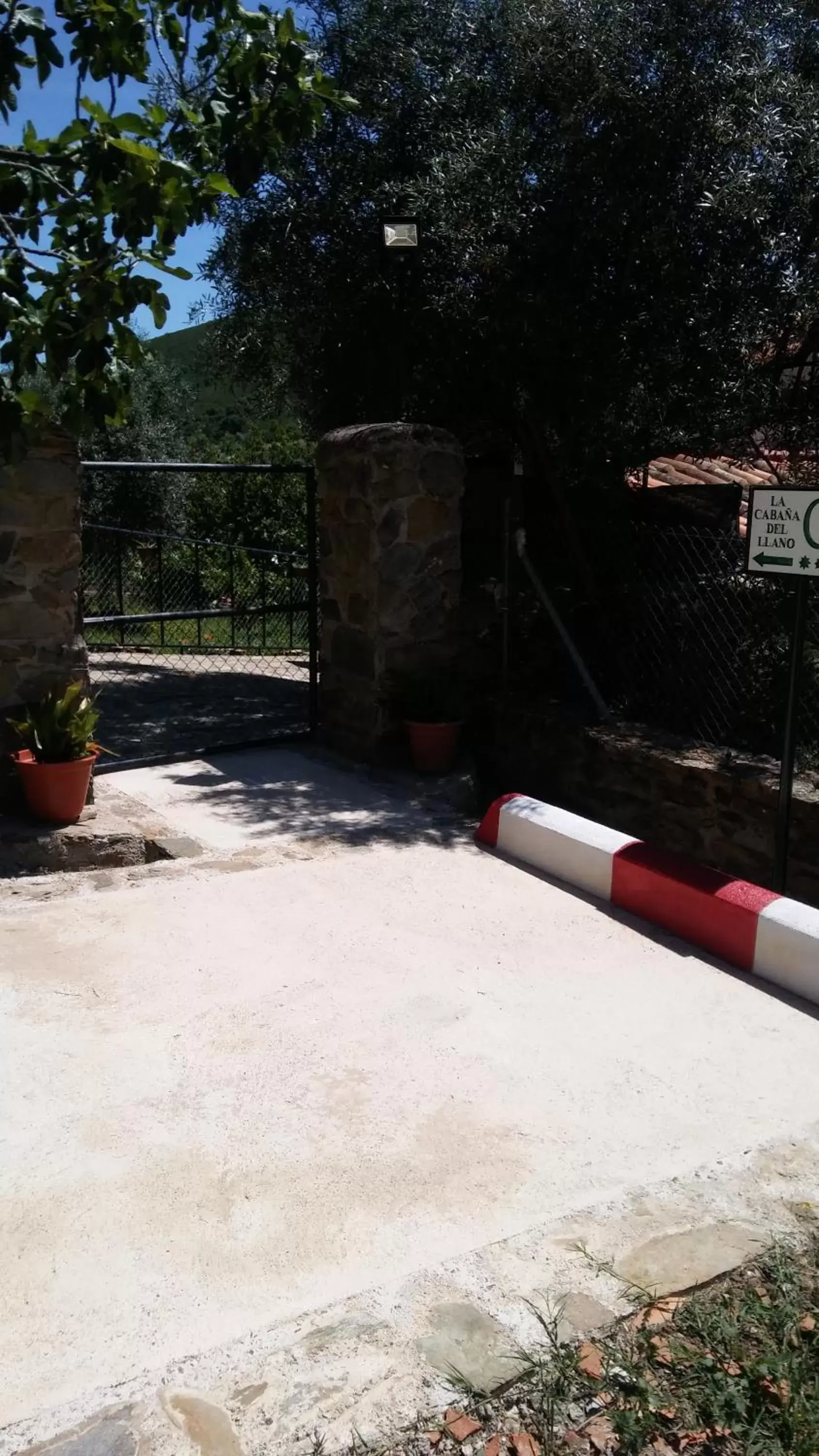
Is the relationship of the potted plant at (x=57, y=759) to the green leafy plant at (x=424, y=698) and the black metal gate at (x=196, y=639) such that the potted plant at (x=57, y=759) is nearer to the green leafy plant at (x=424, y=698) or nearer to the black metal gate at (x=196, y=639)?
the black metal gate at (x=196, y=639)

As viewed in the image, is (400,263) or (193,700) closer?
(400,263)

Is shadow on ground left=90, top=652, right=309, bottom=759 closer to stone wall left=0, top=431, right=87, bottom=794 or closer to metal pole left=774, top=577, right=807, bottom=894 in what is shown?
stone wall left=0, top=431, right=87, bottom=794

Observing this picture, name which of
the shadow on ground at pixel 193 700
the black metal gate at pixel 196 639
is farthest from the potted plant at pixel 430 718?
the shadow on ground at pixel 193 700

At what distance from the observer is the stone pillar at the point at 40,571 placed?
5355mm

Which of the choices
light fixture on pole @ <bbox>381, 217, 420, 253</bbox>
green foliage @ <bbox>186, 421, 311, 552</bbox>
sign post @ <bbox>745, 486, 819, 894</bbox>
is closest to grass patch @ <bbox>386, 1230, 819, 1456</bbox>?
sign post @ <bbox>745, 486, 819, 894</bbox>

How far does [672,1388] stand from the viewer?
2377mm

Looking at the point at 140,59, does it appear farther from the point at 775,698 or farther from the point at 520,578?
the point at 775,698

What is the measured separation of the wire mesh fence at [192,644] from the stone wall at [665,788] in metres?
1.39

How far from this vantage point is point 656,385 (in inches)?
254

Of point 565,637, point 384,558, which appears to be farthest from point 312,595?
point 565,637

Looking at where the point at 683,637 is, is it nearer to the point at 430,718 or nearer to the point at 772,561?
the point at 430,718

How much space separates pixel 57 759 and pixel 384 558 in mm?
2089

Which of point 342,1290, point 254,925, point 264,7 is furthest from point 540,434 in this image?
point 342,1290

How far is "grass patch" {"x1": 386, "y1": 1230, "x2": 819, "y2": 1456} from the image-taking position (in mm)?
A: 2250
